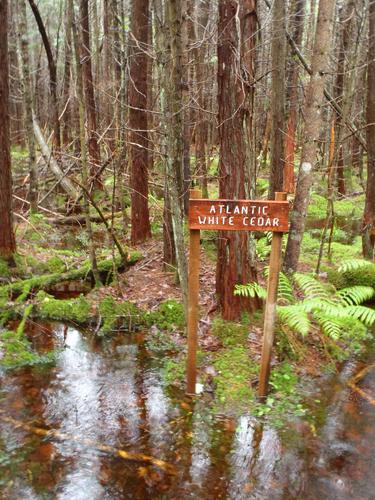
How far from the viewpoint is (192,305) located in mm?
5184

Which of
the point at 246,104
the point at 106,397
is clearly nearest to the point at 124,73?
the point at 246,104

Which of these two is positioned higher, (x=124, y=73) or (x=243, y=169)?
(x=124, y=73)

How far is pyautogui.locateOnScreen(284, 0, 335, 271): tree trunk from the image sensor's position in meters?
6.74

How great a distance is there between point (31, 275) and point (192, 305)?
4.77 meters

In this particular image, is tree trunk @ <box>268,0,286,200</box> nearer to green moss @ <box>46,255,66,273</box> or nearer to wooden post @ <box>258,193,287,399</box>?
green moss @ <box>46,255,66,273</box>

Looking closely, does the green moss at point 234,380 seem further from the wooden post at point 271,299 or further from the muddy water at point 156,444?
the wooden post at point 271,299

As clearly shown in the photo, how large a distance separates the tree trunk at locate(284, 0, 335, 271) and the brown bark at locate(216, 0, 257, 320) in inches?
42.7

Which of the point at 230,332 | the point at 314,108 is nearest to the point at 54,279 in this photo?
the point at 230,332

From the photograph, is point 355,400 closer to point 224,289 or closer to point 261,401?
point 261,401

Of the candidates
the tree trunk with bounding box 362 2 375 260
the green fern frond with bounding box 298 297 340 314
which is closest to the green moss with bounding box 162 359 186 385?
the green fern frond with bounding box 298 297 340 314

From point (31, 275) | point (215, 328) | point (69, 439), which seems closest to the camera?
point (69, 439)

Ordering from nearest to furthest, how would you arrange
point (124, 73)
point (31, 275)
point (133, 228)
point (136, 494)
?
point (136, 494) → point (31, 275) → point (124, 73) → point (133, 228)

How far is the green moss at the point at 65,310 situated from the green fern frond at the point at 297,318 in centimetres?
338

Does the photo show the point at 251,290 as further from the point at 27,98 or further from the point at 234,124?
the point at 27,98
